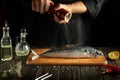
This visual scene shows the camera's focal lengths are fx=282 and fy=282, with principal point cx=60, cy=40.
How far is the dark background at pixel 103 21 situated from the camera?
314cm

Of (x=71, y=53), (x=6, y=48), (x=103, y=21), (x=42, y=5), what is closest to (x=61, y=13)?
(x=42, y=5)

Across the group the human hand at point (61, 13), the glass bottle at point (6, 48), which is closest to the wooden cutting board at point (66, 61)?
the glass bottle at point (6, 48)

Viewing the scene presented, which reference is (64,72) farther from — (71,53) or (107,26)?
(107,26)

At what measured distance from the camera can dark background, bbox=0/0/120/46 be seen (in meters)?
3.14

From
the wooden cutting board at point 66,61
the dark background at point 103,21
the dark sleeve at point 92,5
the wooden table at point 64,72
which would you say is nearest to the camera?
the wooden table at point 64,72

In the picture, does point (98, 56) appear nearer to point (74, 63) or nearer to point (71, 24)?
point (74, 63)

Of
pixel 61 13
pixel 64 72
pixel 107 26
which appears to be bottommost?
pixel 64 72

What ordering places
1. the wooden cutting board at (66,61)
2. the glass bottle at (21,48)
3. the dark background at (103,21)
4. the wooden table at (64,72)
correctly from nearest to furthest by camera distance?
the wooden table at (64,72) → the wooden cutting board at (66,61) → the glass bottle at (21,48) → the dark background at (103,21)

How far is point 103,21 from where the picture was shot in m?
3.22

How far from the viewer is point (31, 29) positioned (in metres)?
2.39

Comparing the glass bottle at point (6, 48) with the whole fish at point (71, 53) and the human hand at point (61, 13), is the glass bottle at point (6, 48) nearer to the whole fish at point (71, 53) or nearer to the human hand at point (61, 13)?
the whole fish at point (71, 53)

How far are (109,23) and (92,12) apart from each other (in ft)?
3.25

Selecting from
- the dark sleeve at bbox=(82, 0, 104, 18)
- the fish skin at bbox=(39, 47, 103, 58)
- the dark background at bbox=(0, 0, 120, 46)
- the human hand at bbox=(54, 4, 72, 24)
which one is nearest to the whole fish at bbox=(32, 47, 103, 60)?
the fish skin at bbox=(39, 47, 103, 58)

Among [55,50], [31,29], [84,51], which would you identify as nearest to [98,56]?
[84,51]
